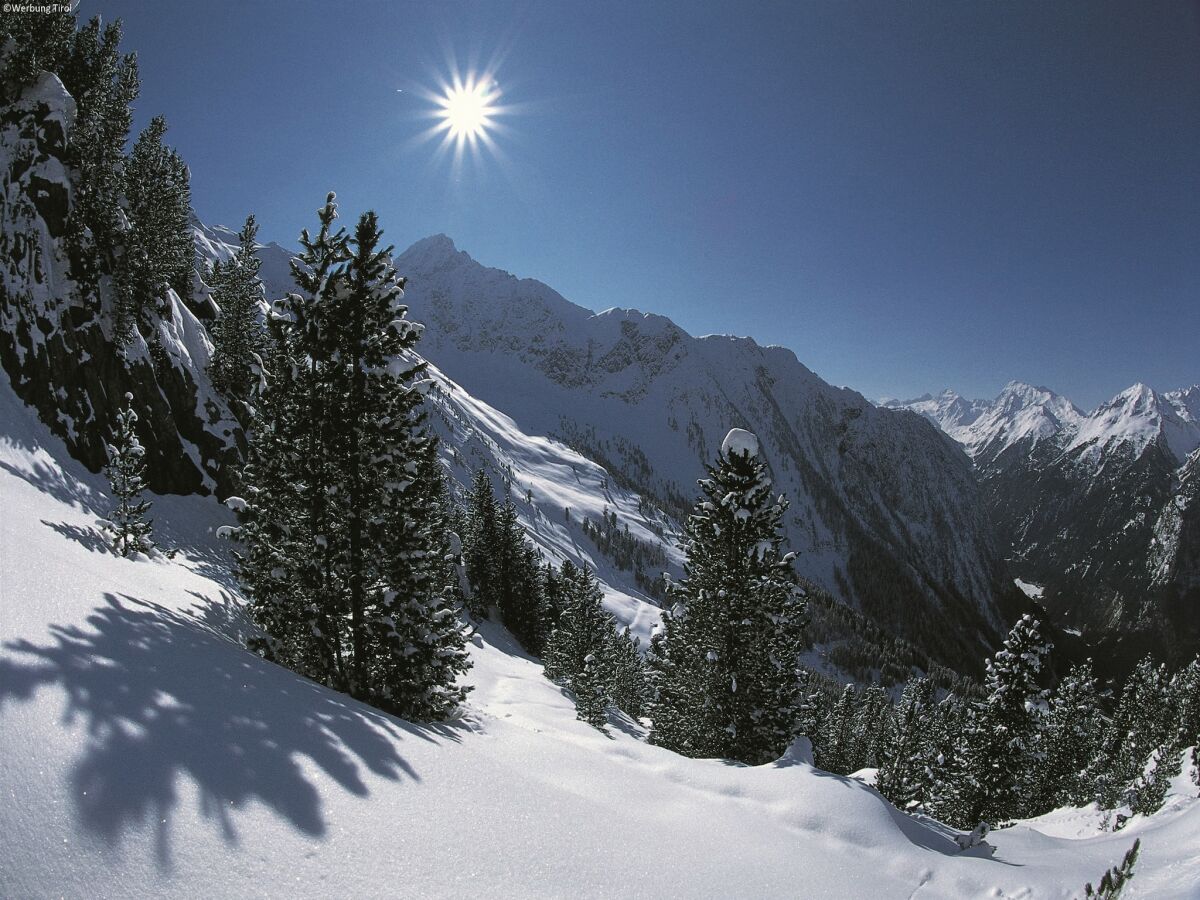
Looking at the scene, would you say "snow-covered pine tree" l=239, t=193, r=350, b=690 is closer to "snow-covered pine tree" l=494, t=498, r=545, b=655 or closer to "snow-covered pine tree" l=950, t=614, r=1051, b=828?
"snow-covered pine tree" l=950, t=614, r=1051, b=828

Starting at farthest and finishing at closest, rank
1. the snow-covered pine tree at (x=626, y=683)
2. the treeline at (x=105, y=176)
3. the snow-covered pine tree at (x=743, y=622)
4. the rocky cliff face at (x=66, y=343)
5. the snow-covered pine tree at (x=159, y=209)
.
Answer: the snow-covered pine tree at (x=626, y=683) → the snow-covered pine tree at (x=159, y=209) → the treeline at (x=105, y=176) → the rocky cliff face at (x=66, y=343) → the snow-covered pine tree at (x=743, y=622)

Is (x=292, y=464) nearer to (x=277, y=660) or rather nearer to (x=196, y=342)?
(x=277, y=660)

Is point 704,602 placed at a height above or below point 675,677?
above

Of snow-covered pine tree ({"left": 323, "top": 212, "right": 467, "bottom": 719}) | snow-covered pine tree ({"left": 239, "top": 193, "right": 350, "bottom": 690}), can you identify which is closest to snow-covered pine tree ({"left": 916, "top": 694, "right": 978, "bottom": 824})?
snow-covered pine tree ({"left": 323, "top": 212, "right": 467, "bottom": 719})

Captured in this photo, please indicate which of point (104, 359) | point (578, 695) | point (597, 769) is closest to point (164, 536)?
point (104, 359)

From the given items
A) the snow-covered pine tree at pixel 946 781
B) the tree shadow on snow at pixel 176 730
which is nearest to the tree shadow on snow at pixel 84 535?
the tree shadow on snow at pixel 176 730

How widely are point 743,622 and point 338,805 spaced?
49.4 feet

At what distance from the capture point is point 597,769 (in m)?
8.21

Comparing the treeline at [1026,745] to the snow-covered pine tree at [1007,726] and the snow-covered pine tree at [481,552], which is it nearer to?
the snow-covered pine tree at [1007,726]

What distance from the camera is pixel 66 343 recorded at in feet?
82.2

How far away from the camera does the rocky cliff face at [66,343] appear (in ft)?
76.0

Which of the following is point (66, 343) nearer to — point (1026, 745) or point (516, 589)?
point (516, 589)

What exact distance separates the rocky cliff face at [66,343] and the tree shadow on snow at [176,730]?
24.0 m

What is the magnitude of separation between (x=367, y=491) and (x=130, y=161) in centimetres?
4144
